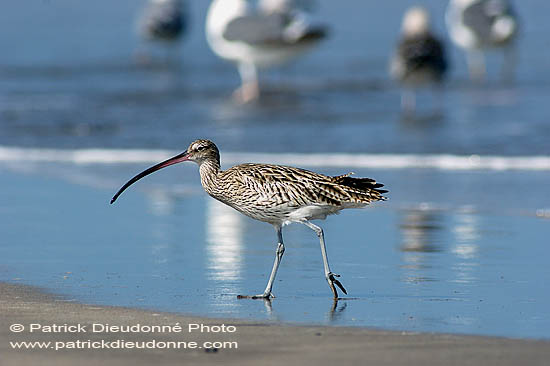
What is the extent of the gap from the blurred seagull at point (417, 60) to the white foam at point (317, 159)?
198 inches

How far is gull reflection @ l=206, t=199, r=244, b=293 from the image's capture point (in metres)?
7.83

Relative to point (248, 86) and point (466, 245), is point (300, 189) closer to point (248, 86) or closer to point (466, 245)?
point (466, 245)

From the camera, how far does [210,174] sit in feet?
25.9

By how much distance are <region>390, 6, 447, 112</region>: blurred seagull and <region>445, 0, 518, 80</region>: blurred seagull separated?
4128mm

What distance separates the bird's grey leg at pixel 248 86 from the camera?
21297 mm

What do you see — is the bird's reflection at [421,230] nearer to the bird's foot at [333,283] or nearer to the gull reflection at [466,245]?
the gull reflection at [466,245]

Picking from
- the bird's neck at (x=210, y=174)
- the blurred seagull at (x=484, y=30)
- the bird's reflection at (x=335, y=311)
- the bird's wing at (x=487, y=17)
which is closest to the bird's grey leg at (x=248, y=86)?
the blurred seagull at (x=484, y=30)

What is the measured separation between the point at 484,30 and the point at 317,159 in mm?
12080

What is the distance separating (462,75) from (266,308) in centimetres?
1795

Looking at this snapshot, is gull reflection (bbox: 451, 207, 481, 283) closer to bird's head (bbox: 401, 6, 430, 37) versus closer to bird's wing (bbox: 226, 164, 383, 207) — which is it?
bird's wing (bbox: 226, 164, 383, 207)

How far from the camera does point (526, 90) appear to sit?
68.4 ft

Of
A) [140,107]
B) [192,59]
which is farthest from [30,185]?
[192,59]

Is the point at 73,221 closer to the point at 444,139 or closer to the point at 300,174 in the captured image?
the point at 300,174

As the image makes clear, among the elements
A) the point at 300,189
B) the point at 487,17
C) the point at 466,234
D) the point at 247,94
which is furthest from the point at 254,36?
the point at 300,189
